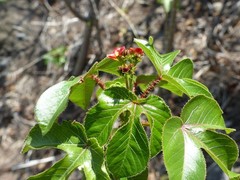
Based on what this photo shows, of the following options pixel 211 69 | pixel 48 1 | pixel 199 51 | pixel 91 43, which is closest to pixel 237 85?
pixel 211 69

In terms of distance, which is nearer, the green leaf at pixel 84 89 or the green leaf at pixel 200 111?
the green leaf at pixel 200 111

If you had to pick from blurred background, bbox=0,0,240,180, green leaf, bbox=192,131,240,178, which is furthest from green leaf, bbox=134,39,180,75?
blurred background, bbox=0,0,240,180

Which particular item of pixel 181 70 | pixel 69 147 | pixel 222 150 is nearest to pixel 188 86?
pixel 181 70

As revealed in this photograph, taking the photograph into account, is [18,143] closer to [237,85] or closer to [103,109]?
[237,85]

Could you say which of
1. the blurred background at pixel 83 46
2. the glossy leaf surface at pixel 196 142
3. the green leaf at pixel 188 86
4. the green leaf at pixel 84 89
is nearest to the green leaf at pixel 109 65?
the green leaf at pixel 84 89

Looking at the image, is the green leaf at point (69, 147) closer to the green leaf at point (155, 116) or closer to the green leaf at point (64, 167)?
the green leaf at point (64, 167)

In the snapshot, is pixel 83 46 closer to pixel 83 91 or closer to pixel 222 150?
pixel 83 91

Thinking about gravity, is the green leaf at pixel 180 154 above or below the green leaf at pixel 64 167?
above
